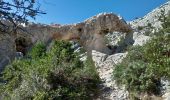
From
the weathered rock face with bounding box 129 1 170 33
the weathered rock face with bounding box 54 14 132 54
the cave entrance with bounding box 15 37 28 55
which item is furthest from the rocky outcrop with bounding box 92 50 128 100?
the cave entrance with bounding box 15 37 28 55

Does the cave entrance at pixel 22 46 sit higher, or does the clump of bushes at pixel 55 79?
the cave entrance at pixel 22 46

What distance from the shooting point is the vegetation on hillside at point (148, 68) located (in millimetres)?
15305

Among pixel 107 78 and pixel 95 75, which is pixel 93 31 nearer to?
pixel 107 78

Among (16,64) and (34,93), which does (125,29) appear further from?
(34,93)

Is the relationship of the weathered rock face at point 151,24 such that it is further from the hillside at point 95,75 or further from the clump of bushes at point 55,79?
the clump of bushes at point 55,79

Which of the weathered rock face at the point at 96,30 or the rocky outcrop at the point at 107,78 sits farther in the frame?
the weathered rock face at the point at 96,30

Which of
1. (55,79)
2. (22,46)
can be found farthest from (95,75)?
(22,46)

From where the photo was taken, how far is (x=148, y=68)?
15.7 m

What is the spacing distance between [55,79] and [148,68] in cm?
443

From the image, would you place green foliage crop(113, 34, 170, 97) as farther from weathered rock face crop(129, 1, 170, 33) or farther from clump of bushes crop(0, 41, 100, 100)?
weathered rock face crop(129, 1, 170, 33)

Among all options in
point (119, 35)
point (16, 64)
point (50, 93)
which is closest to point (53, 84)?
point (50, 93)

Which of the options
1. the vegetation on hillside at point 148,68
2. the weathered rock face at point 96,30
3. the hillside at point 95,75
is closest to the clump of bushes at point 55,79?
the hillside at point 95,75

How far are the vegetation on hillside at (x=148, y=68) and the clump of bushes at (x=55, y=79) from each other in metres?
1.64

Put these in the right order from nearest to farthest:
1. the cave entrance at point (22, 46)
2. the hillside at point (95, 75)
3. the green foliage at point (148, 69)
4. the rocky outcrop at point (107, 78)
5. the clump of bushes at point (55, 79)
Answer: the green foliage at point (148, 69)
the hillside at point (95, 75)
the clump of bushes at point (55, 79)
the rocky outcrop at point (107, 78)
the cave entrance at point (22, 46)
